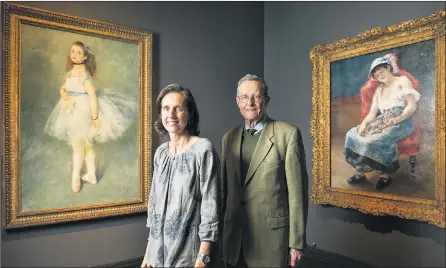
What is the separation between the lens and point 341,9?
8.77ft

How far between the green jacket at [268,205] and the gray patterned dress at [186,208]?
0.29 m

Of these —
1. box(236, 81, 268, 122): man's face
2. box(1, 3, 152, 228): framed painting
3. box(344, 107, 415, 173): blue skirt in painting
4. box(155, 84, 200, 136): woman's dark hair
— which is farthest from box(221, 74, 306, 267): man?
box(1, 3, 152, 228): framed painting

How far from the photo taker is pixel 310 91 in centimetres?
290

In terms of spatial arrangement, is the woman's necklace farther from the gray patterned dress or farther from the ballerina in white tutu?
the ballerina in white tutu

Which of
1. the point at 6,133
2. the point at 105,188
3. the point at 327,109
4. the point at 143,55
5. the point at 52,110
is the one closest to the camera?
the point at 6,133

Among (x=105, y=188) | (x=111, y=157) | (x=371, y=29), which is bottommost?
(x=105, y=188)

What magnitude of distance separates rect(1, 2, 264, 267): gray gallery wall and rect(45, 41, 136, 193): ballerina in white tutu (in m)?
0.32

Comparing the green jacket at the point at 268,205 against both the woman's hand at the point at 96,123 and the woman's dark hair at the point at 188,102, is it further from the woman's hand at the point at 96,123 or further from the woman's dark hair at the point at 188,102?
the woman's hand at the point at 96,123

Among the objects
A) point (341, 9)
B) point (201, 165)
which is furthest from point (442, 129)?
point (201, 165)

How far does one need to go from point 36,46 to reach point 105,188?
3.30 feet

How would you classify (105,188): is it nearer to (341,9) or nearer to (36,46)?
(36,46)

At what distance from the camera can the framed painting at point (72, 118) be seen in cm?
207

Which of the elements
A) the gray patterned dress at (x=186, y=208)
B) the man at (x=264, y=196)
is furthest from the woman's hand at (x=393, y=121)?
the gray patterned dress at (x=186, y=208)

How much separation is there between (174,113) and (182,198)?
37 cm
